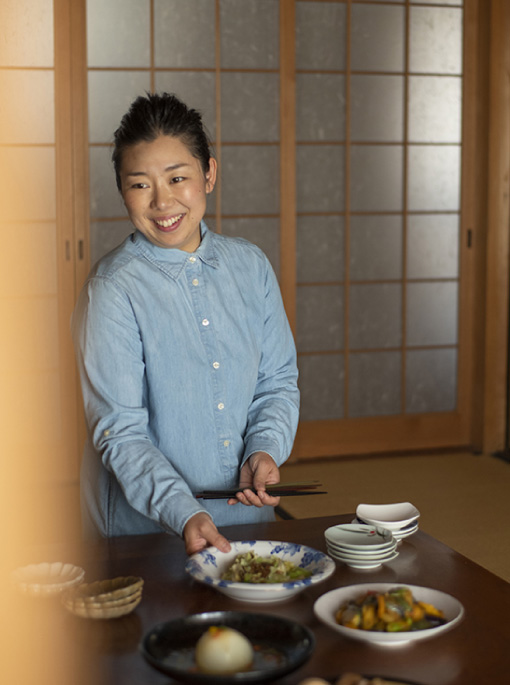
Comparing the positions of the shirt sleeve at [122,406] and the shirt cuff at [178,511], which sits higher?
the shirt sleeve at [122,406]

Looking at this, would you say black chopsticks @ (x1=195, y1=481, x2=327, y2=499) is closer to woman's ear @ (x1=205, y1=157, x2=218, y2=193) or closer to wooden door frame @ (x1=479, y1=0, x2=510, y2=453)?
woman's ear @ (x1=205, y1=157, x2=218, y2=193)

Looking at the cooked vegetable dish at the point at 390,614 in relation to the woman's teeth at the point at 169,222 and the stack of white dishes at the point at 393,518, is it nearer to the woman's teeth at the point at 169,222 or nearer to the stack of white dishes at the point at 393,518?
the stack of white dishes at the point at 393,518

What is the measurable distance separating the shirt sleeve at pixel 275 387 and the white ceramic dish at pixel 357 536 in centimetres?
27

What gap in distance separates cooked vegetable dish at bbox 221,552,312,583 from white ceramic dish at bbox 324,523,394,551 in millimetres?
87

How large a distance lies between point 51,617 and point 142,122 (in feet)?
2.74

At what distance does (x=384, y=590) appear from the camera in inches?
41.7

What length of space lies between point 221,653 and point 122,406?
2.05 feet

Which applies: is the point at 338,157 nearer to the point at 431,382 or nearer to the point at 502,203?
the point at 502,203

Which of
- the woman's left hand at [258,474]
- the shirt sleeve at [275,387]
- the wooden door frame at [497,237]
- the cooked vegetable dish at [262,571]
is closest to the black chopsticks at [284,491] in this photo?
the woman's left hand at [258,474]

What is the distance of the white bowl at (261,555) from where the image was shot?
104 centimetres

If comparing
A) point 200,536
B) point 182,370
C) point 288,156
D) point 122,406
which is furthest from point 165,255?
point 288,156

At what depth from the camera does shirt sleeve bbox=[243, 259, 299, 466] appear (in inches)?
61.1

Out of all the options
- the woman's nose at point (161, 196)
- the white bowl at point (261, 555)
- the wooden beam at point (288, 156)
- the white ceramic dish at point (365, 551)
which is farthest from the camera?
the wooden beam at point (288, 156)

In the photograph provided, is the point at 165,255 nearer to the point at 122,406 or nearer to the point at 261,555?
the point at 122,406
